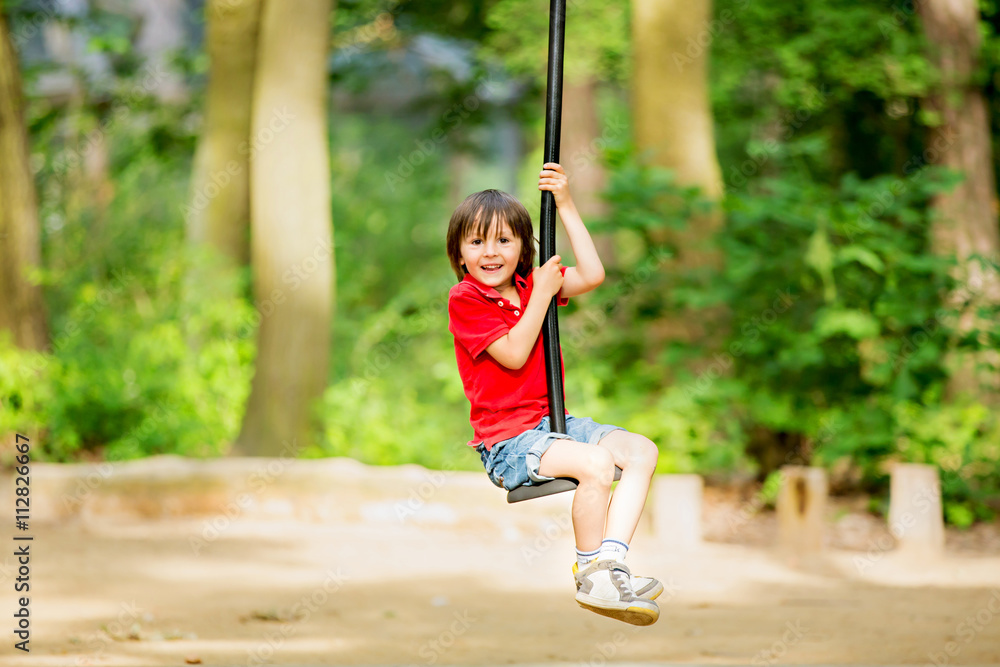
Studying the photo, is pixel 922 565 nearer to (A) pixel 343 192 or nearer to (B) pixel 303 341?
(B) pixel 303 341

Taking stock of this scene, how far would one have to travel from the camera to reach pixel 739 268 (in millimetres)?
9578

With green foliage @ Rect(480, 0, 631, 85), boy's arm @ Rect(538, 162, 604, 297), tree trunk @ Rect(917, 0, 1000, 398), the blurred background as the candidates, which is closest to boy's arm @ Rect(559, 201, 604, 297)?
boy's arm @ Rect(538, 162, 604, 297)

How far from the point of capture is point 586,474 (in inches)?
139

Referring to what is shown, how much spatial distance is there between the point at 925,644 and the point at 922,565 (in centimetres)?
255

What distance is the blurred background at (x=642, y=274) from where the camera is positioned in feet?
31.9

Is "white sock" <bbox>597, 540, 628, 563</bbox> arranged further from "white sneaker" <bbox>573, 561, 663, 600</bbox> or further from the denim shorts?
the denim shorts

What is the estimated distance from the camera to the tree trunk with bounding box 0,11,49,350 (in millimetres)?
12188

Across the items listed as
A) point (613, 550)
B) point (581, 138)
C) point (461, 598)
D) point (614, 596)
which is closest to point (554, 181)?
point (613, 550)

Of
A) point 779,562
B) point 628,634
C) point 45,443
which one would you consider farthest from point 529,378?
point 45,443

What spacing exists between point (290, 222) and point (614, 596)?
8.57m

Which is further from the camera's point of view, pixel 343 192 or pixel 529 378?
pixel 343 192

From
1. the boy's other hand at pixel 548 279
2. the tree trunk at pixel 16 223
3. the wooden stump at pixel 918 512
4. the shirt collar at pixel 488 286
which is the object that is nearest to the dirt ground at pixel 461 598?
the wooden stump at pixel 918 512

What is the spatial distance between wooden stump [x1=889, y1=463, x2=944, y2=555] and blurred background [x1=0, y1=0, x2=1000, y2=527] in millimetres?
756

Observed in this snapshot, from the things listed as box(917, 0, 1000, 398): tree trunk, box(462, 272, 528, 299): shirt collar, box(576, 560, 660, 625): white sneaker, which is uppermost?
box(917, 0, 1000, 398): tree trunk
